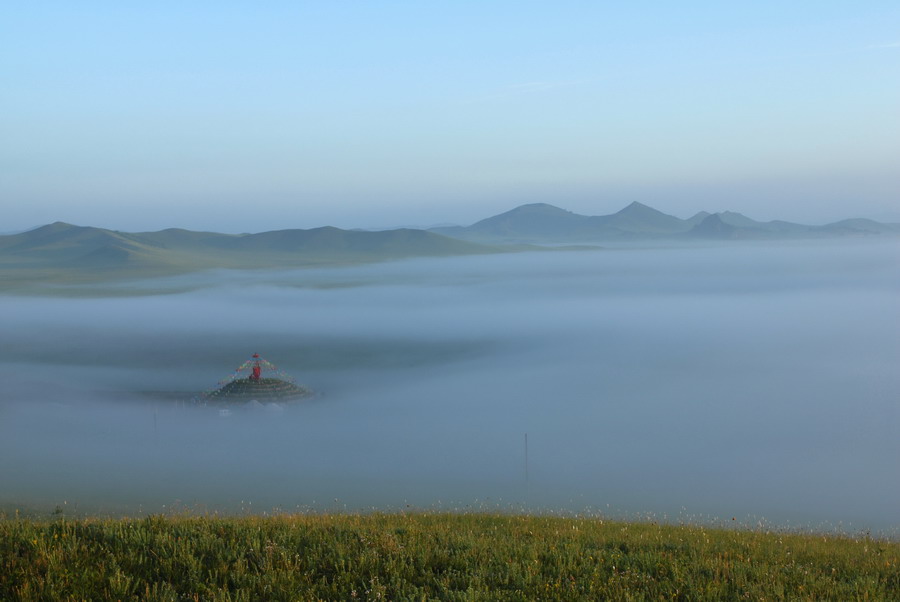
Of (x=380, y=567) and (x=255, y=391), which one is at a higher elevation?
(x=380, y=567)

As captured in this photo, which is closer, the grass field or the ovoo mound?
the grass field

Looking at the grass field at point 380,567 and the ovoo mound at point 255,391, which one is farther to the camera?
the ovoo mound at point 255,391

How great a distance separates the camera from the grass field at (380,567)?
7.88 metres

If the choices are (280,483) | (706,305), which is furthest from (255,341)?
(706,305)

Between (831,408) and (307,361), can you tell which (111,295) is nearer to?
(307,361)

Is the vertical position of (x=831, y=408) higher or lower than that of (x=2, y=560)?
lower

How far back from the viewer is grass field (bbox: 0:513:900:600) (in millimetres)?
7875

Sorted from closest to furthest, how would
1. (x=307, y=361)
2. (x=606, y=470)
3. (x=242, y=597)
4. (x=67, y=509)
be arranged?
(x=242, y=597), (x=67, y=509), (x=606, y=470), (x=307, y=361)

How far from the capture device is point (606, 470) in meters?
36.2

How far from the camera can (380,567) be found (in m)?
8.64

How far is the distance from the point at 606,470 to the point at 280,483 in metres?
14.9

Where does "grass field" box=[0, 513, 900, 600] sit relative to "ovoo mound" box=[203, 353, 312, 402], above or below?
Answer: above

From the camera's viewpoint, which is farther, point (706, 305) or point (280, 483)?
point (706, 305)

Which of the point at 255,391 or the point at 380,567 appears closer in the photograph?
the point at 380,567
